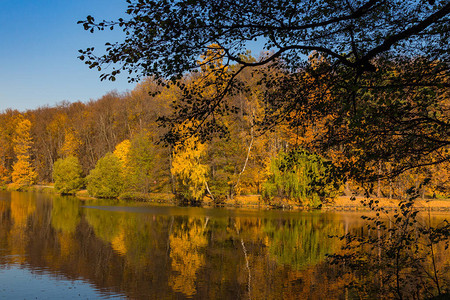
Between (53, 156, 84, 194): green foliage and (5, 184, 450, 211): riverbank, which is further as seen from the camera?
(53, 156, 84, 194): green foliage

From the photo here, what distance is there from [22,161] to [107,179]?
68.6ft

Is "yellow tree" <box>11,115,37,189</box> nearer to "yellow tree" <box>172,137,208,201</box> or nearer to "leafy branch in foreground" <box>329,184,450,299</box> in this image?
"yellow tree" <box>172,137,208,201</box>

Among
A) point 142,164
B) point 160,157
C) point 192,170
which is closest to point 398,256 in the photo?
point 192,170

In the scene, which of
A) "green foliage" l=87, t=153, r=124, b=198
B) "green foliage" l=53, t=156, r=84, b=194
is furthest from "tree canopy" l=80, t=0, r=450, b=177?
"green foliage" l=53, t=156, r=84, b=194

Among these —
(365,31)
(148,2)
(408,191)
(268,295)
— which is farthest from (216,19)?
(268,295)

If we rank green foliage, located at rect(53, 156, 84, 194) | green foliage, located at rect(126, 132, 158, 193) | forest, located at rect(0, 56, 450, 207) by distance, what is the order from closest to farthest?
forest, located at rect(0, 56, 450, 207)
green foliage, located at rect(126, 132, 158, 193)
green foliage, located at rect(53, 156, 84, 194)

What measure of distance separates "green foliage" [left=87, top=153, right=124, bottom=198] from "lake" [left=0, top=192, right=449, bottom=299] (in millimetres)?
16089

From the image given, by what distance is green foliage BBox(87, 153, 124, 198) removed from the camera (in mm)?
45938

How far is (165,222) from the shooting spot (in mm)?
26703

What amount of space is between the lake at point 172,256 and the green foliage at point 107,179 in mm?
16089

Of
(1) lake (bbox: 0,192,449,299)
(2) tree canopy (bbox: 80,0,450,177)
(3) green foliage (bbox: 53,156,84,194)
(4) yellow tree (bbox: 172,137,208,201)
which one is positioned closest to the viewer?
(2) tree canopy (bbox: 80,0,450,177)

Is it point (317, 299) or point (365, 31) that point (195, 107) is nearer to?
point (365, 31)

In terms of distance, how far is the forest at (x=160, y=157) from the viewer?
33562 mm

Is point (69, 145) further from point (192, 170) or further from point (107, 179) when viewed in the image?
point (192, 170)
